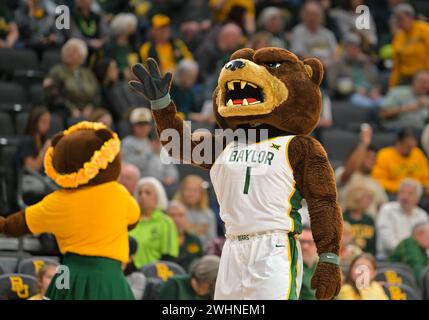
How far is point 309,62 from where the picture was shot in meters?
5.61

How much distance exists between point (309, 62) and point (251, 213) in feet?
2.75

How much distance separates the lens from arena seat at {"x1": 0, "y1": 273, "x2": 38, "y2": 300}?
6.95 meters

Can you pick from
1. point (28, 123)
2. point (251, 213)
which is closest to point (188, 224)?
point (28, 123)

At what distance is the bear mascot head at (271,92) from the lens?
17.9ft

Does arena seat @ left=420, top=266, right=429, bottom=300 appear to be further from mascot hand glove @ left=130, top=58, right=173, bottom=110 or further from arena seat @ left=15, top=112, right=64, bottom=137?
mascot hand glove @ left=130, top=58, right=173, bottom=110

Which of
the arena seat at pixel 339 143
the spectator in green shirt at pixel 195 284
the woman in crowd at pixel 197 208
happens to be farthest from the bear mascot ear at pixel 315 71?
the arena seat at pixel 339 143

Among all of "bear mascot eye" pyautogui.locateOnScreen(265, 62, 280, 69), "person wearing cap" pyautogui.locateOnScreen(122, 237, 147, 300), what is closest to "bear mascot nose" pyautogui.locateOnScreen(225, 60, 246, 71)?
"bear mascot eye" pyautogui.locateOnScreen(265, 62, 280, 69)

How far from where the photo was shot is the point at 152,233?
8375 mm

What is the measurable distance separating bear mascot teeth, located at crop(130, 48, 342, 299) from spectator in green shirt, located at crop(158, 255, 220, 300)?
72.6 inches

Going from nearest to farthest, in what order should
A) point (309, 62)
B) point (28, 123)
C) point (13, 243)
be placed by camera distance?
point (309, 62), point (13, 243), point (28, 123)

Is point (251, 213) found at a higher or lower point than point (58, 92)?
lower

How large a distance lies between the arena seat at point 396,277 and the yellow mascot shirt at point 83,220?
2.65 metres

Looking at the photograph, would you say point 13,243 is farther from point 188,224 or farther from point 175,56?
point 175,56

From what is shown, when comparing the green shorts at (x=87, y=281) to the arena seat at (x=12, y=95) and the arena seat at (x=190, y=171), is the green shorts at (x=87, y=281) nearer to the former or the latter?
the arena seat at (x=190, y=171)
